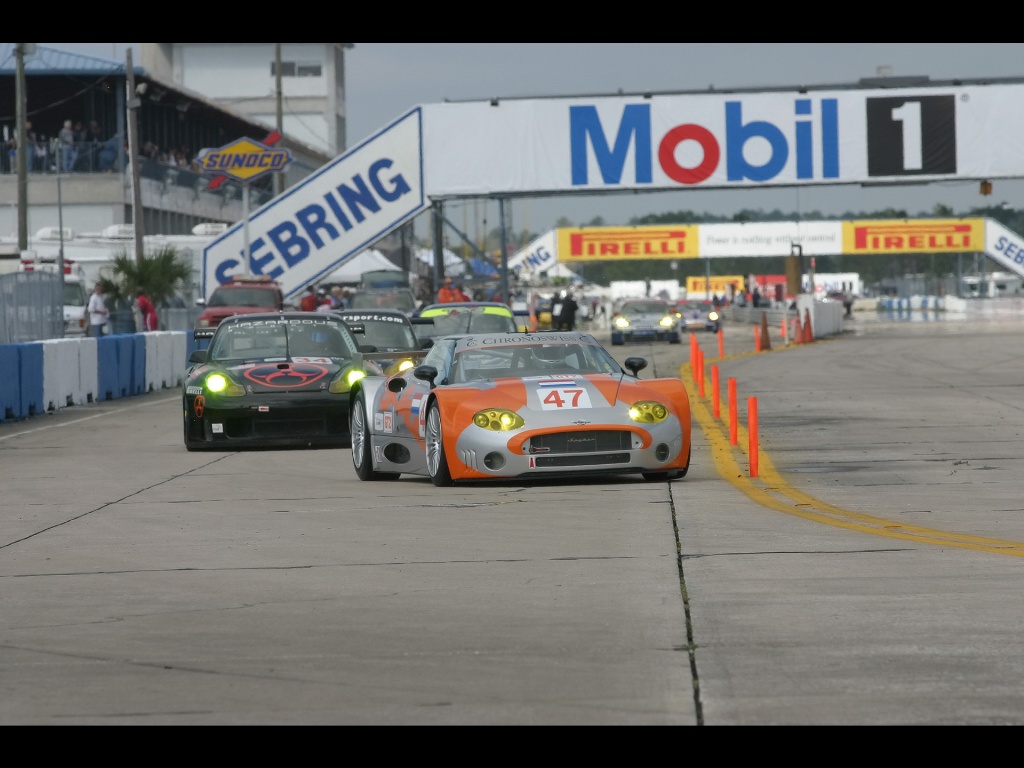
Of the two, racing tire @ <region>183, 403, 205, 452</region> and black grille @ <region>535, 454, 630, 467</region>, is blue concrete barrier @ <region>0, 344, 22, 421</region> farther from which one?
black grille @ <region>535, 454, 630, 467</region>

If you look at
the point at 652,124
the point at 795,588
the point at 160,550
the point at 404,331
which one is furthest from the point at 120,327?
Answer: the point at 795,588

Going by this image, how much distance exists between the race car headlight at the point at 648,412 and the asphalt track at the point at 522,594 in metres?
0.50

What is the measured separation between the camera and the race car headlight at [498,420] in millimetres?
12828

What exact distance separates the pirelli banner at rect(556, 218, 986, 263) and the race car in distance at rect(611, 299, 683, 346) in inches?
1797

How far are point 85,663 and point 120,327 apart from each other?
35.9 metres

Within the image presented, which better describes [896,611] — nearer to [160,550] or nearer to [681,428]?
[160,550]

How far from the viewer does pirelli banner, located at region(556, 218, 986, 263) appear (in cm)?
9331

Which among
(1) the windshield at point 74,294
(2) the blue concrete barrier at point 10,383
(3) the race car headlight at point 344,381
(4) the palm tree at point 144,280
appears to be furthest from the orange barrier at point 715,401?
(4) the palm tree at point 144,280

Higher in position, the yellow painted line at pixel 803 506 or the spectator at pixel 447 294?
the spectator at pixel 447 294

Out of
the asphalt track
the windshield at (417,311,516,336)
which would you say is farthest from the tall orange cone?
the asphalt track

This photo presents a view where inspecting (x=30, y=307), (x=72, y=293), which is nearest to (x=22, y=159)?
(x=72, y=293)

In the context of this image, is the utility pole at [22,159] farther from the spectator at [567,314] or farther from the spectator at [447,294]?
the spectator at [567,314]

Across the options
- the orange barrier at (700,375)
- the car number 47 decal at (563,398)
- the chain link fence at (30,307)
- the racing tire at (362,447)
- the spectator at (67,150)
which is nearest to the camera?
the car number 47 decal at (563,398)

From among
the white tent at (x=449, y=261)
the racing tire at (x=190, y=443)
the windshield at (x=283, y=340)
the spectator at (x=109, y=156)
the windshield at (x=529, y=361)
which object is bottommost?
the racing tire at (x=190, y=443)
